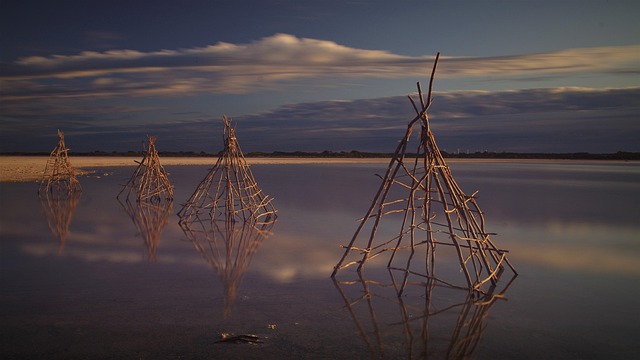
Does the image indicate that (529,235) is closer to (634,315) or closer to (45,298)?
(634,315)

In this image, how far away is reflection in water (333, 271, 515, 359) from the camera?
4.56m

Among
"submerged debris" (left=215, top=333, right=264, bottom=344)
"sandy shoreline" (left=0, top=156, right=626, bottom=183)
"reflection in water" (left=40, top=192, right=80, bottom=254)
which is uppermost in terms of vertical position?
"submerged debris" (left=215, top=333, right=264, bottom=344)

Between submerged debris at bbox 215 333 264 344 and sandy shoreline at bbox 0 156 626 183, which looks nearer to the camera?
submerged debris at bbox 215 333 264 344

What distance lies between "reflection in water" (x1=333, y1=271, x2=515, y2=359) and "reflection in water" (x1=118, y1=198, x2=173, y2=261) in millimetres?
3476

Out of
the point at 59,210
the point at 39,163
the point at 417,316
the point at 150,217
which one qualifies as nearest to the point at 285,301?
the point at 417,316

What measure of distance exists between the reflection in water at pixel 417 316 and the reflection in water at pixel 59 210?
5.00m

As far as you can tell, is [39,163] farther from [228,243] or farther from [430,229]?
[430,229]

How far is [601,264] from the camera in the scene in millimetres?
7879

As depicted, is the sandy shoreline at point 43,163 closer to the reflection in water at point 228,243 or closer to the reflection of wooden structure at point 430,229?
the reflection in water at point 228,243

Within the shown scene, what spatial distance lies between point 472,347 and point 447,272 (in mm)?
2719

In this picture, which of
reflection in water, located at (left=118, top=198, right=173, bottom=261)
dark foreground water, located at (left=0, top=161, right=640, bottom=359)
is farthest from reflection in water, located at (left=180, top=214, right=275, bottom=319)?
reflection in water, located at (left=118, top=198, right=173, bottom=261)

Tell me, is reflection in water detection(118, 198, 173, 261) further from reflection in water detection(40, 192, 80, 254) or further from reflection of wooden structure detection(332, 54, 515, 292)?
reflection of wooden structure detection(332, 54, 515, 292)

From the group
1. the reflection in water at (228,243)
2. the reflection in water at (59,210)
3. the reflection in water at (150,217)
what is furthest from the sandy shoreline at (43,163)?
the reflection in water at (228,243)

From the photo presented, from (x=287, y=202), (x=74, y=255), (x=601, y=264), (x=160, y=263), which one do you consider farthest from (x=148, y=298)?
(x=287, y=202)
